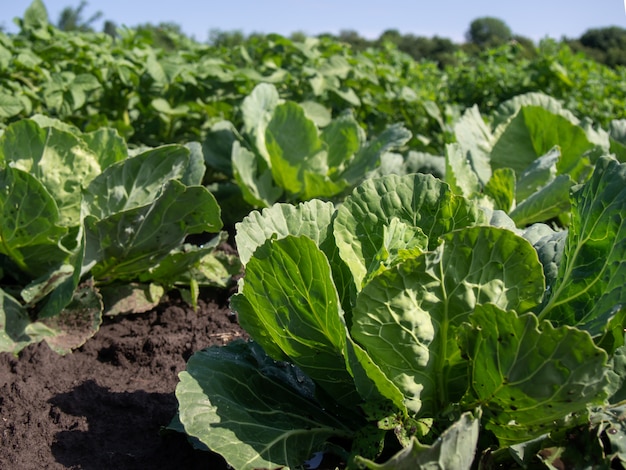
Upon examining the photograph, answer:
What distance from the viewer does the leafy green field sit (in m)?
1.63

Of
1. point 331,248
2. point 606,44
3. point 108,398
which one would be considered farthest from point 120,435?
point 606,44

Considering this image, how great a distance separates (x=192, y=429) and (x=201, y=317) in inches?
52.9

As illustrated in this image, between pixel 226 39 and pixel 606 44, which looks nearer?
pixel 226 39

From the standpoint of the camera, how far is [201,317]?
9.86 ft

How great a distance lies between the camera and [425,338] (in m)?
1.71

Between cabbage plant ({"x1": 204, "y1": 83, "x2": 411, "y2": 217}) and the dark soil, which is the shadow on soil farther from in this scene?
cabbage plant ({"x1": 204, "y1": 83, "x2": 411, "y2": 217})

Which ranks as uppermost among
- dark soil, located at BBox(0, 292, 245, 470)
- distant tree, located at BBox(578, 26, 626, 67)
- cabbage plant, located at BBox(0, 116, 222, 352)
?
distant tree, located at BBox(578, 26, 626, 67)

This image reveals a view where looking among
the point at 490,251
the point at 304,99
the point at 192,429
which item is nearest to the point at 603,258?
the point at 490,251

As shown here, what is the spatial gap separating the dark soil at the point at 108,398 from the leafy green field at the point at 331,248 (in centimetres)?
12

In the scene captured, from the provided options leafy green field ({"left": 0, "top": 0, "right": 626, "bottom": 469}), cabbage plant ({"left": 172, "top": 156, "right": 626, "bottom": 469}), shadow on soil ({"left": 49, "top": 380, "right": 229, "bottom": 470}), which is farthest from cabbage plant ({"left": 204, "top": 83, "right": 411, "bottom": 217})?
cabbage plant ({"left": 172, "top": 156, "right": 626, "bottom": 469})

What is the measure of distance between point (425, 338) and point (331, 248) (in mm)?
426

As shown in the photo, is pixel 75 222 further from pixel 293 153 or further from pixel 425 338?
pixel 425 338

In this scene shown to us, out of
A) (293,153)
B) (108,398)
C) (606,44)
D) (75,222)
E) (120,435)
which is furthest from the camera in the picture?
(606,44)

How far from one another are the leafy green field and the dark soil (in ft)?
0.38
